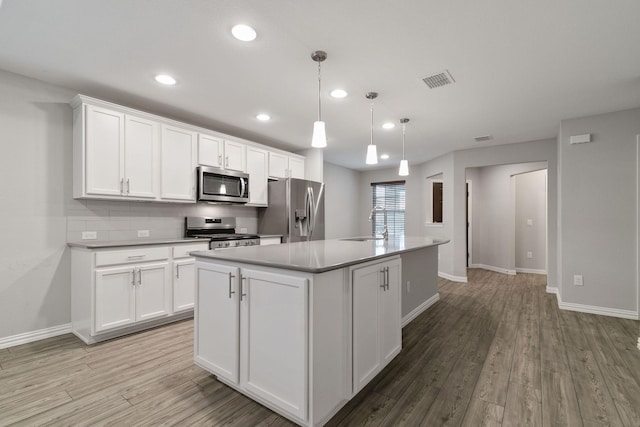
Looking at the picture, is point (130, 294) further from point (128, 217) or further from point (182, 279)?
point (128, 217)

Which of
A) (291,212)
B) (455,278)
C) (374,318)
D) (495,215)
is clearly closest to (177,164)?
(291,212)

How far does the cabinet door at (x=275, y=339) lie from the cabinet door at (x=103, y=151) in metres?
2.12

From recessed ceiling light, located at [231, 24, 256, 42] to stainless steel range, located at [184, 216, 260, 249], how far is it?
2.25 metres

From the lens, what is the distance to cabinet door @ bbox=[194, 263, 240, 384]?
1.84 metres

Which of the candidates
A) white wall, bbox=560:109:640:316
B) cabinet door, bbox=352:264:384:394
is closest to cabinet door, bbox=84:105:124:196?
cabinet door, bbox=352:264:384:394

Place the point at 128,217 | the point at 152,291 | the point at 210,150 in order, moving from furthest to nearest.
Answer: the point at 210,150 → the point at 128,217 → the point at 152,291

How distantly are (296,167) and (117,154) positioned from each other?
2714 millimetres

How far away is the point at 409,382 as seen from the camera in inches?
81.4

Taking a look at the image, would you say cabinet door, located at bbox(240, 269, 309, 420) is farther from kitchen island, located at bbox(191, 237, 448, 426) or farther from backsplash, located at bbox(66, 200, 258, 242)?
backsplash, located at bbox(66, 200, 258, 242)

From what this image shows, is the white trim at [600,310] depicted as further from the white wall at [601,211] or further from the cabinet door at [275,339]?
the cabinet door at [275,339]

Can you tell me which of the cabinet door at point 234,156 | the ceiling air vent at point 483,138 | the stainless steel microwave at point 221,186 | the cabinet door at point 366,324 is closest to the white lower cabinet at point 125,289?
the stainless steel microwave at point 221,186

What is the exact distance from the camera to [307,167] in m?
5.42

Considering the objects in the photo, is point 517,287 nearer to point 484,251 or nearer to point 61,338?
point 484,251

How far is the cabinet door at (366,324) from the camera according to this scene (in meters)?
1.76
